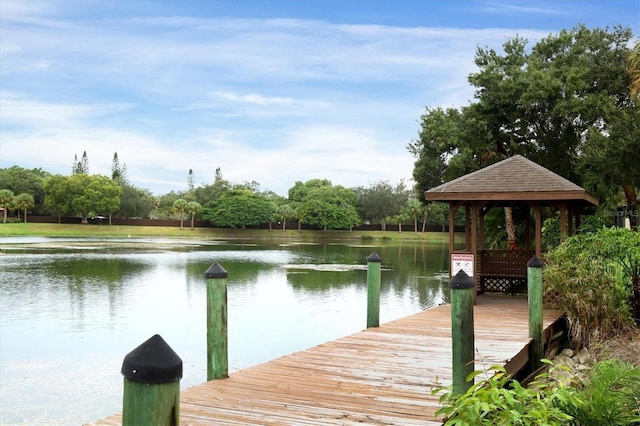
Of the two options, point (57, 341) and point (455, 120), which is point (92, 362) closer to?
point (57, 341)

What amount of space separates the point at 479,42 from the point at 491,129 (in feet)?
15.3

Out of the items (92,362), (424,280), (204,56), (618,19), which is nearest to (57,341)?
(92,362)

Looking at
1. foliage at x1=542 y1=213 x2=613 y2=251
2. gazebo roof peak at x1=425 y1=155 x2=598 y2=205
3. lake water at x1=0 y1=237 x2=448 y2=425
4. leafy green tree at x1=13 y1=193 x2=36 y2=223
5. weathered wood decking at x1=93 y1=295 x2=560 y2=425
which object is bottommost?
lake water at x1=0 y1=237 x2=448 y2=425

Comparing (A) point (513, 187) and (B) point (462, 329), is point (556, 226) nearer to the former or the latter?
(A) point (513, 187)

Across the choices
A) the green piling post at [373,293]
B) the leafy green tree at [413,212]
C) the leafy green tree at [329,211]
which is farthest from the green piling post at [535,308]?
the leafy green tree at [329,211]

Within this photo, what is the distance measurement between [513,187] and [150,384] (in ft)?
36.2

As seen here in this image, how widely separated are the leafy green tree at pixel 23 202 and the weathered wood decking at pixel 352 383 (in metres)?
81.3

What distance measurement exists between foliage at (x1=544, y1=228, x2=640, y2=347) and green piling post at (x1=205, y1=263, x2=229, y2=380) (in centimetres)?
591

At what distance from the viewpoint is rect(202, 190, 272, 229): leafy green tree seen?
87.3 metres

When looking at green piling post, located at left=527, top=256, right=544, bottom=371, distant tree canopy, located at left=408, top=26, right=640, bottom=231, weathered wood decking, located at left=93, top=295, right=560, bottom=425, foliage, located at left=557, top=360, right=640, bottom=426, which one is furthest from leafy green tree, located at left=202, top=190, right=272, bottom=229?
foliage, located at left=557, top=360, right=640, bottom=426

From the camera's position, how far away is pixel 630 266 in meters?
10.8

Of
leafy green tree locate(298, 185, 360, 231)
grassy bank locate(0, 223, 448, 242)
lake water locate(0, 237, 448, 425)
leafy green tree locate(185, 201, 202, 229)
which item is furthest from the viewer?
leafy green tree locate(185, 201, 202, 229)

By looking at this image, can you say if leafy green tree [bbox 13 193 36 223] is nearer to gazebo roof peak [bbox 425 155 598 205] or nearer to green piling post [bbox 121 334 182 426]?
gazebo roof peak [bbox 425 155 598 205]

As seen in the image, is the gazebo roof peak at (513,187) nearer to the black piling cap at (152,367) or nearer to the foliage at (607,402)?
the foliage at (607,402)
